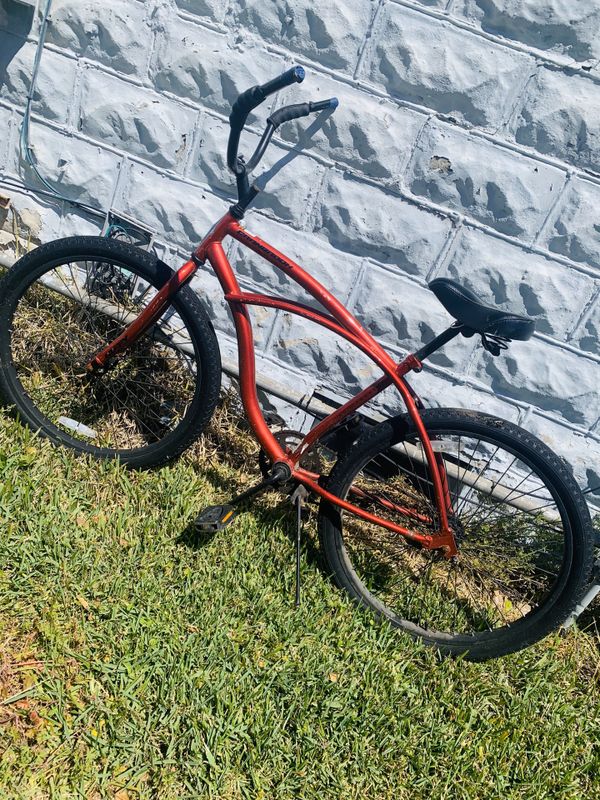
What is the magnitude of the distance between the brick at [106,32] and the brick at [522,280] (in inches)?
63.8

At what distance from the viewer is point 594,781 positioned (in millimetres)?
2271

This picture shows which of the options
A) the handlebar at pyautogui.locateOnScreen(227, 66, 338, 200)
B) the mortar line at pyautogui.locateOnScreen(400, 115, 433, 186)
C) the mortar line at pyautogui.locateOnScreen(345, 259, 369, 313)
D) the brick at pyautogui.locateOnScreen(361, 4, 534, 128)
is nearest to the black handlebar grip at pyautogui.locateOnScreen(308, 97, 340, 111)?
the handlebar at pyautogui.locateOnScreen(227, 66, 338, 200)

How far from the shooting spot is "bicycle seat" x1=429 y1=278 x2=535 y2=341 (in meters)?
2.24

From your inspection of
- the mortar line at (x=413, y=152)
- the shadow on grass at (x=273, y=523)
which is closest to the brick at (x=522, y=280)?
the mortar line at (x=413, y=152)

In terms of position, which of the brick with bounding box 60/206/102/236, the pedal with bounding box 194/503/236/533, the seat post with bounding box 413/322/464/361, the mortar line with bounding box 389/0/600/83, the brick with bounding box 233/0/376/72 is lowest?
the pedal with bounding box 194/503/236/533

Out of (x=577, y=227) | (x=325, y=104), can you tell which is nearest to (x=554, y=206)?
(x=577, y=227)

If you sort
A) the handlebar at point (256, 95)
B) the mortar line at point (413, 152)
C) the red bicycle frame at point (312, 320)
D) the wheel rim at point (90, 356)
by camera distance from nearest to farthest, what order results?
1. the handlebar at point (256, 95)
2. the red bicycle frame at point (312, 320)
3. the mortar line at point (413, 152)
4. the wheel rim at point (90, 356)

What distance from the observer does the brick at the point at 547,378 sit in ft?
9.37

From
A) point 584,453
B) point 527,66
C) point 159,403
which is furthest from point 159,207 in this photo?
point 584,453

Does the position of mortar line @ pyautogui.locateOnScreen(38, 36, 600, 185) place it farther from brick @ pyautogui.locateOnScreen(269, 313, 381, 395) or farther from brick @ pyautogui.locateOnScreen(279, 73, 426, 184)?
brick @ pyautogui.locateOnScreen(269, 313, 381, 395)

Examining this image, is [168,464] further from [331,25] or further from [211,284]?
[331,25]

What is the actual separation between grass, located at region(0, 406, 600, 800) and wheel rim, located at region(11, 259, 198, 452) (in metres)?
0.25

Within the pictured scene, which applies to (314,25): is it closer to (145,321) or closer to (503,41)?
(503,41)

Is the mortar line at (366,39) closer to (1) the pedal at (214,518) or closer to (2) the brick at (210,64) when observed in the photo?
(2) the brick at (210,64)
